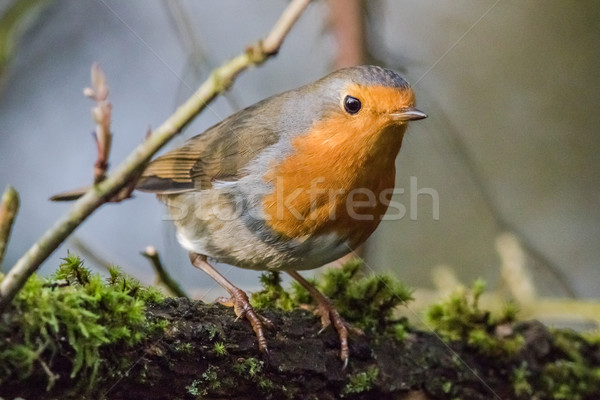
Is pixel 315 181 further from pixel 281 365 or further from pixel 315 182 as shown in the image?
pixel 281 365

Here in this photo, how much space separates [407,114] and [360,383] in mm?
1324

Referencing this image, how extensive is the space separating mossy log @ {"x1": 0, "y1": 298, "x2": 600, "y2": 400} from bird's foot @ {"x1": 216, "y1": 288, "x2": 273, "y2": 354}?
0.11ft

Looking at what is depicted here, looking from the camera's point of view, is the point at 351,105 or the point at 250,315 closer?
the point at 250,315

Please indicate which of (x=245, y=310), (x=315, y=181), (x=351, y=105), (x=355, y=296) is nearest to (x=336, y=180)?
(x=315, y=181)

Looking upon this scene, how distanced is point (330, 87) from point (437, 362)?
5.15 feet

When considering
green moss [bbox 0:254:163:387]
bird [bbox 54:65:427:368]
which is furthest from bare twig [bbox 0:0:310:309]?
bird [bbox 54:65:427:368]

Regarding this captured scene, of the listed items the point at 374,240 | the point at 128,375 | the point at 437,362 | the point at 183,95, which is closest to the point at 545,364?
the point at 437,362

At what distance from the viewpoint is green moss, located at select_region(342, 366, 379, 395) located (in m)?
3.04

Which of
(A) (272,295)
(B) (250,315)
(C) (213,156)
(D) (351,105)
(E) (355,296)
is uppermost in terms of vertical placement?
(D) (351,105)

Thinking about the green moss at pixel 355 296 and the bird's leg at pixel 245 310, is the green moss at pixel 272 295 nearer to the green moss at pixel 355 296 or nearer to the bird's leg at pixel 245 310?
the green moss at pixel 355 296

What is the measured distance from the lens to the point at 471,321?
3.62 metres

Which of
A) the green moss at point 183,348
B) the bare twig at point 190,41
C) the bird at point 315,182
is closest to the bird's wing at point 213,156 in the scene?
the bird at point 315,182

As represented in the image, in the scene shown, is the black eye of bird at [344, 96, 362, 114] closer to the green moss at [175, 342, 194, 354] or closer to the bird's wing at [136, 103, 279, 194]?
the bird's wing at [136, 103, 279, 194]

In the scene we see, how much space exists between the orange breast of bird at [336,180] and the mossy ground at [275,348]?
0.40 metres
